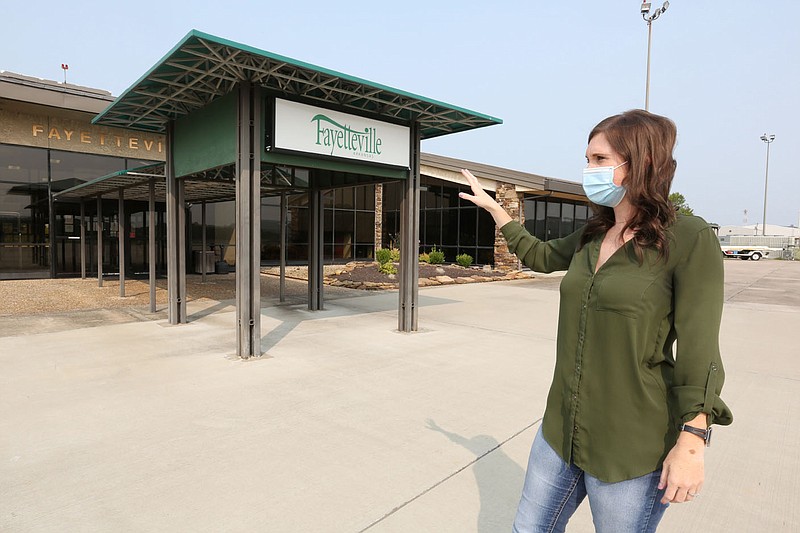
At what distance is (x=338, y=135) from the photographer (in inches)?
289

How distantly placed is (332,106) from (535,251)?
233 inches

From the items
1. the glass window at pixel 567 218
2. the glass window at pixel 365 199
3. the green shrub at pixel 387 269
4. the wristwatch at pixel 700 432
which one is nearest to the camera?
the wristwatch at pixel 700 432

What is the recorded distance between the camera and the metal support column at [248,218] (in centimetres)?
655

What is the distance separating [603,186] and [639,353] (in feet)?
1.99

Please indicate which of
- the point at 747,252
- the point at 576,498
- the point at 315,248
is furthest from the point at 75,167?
the point at 747,252

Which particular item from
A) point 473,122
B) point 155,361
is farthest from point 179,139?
point 473,122

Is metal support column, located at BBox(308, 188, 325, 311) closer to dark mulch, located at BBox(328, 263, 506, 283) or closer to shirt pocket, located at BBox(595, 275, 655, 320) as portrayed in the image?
dark mulch, located at BBox(328, 263, 506, 283)

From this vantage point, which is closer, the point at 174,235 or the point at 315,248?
the point at 174,235

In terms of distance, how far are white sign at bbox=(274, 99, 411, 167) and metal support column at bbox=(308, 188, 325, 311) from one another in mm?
3047

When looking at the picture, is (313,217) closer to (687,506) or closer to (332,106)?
(332,106)

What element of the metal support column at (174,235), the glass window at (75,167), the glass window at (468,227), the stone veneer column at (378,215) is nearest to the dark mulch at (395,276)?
the glass window at (468,227)

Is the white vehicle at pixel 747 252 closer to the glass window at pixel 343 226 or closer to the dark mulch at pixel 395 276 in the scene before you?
the dark mulch at pixel 395 276

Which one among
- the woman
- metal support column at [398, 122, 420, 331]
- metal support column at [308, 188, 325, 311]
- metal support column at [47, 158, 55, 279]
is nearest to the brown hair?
the woman

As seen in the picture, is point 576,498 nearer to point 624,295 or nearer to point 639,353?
point 639,353
